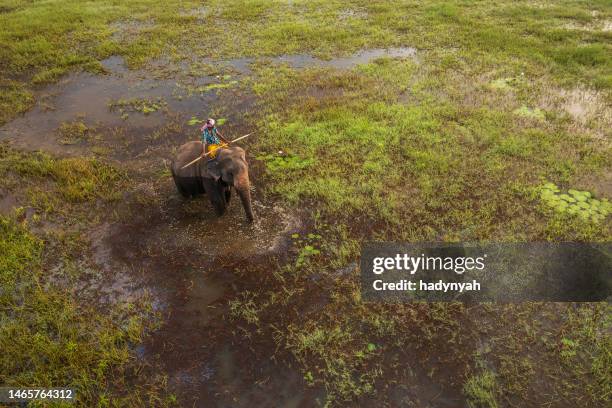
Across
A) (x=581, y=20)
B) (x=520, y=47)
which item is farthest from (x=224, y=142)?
(x=581, y=20)

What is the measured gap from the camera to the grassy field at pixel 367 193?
5895mm

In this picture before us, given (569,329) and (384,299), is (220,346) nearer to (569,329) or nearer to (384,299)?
(384,299)

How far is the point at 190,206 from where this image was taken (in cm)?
886

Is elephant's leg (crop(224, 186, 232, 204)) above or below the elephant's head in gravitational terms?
below

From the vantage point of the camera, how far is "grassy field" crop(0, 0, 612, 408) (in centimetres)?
589

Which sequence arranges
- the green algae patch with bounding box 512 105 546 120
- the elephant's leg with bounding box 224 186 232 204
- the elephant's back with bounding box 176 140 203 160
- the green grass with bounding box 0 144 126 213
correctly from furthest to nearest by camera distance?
the green algae patch with bounding box 512 105 546 120, the green grass with bounding box 0 144 126 213, the elephant's back with bounding box 176 140 203 160, the elephant's leg with bounding box 224 186 232 204

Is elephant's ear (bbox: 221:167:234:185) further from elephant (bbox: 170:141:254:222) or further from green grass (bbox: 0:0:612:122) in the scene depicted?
green grass (bbox: 0:0:612:122)

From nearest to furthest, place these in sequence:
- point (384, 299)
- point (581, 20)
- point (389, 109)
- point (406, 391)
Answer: point (406, 391), point (384, 299), point (389, 109), point (581, 20)

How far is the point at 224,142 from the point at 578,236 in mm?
7317

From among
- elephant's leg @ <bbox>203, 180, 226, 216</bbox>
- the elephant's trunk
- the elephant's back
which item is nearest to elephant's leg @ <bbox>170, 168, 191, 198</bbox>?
the elephant's back

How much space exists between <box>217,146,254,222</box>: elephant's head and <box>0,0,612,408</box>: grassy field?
1.25m

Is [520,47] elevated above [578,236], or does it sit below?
above

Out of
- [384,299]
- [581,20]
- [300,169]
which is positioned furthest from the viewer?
[581,20]

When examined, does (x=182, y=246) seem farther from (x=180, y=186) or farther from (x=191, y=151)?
(x=191, y=151)
